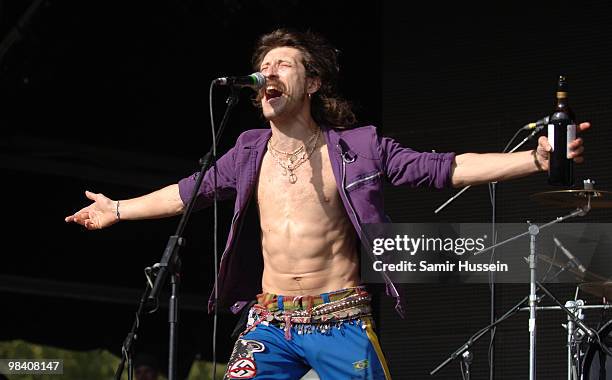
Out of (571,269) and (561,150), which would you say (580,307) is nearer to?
(571,269)

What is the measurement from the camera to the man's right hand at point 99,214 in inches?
189

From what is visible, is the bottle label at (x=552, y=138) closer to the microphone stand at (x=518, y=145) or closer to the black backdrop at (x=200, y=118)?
the microphone stand at (x=518, y=145)

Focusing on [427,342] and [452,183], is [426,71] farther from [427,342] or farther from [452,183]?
[452,183]

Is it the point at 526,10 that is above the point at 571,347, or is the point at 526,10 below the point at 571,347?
above

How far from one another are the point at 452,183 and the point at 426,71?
3.72m

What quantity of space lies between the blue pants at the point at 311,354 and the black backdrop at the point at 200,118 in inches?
126

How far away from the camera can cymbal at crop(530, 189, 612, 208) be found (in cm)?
630

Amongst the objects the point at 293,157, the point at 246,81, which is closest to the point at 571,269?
the point at 293,157

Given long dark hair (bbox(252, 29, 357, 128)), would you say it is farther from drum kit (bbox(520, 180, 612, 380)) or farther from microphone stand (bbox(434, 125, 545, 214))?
drum kit (bbox(520, 180, 612, 380))

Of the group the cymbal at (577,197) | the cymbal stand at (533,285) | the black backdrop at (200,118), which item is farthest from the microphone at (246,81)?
the black backdrop at (200,118)

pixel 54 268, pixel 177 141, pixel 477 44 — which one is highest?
pixel 477 44

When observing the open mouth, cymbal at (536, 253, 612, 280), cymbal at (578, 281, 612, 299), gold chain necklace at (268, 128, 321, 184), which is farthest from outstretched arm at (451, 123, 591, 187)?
cymbal at (536, 253, 612, 280)

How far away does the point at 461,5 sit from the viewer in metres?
7.82

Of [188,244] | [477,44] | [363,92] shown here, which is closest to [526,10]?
[477,44]
